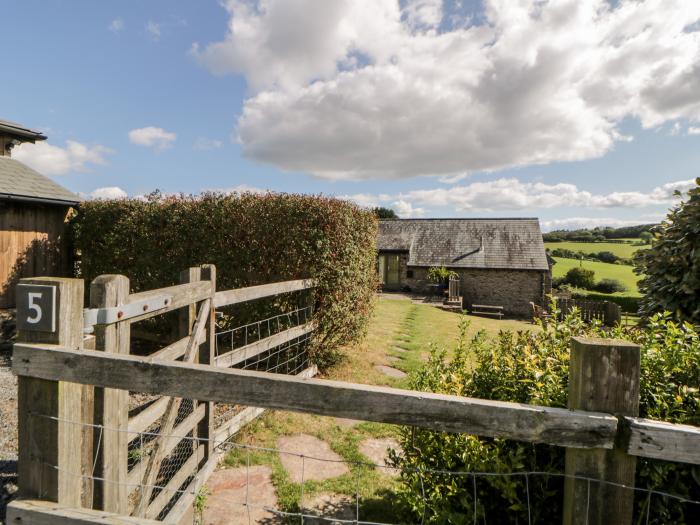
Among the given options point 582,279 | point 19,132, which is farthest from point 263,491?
point 582,279

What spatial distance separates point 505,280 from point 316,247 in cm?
1914

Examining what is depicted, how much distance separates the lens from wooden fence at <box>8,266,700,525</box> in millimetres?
1577

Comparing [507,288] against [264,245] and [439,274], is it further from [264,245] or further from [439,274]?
[264,245]

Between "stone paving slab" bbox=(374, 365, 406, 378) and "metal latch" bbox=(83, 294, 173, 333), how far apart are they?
5582mm

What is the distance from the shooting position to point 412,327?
13.2 meters

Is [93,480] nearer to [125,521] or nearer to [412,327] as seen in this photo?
[125,521]

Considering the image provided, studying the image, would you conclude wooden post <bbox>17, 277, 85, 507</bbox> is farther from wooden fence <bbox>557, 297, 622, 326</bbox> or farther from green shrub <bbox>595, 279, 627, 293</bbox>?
green shrub <bbox>595, 279, 627, 293</bbox>

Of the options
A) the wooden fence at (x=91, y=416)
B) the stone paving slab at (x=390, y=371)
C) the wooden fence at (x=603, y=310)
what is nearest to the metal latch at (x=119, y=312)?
the wooden fence at (x=91, y=416)

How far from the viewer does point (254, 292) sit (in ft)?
16.8

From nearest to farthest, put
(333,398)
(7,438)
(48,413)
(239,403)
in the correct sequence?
(333,398) < (239,403) < (48,413) < (7,438)

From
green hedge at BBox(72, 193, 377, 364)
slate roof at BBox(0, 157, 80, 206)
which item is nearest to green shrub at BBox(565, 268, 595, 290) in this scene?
green hedge at BBox(72, 193, 377, 364)

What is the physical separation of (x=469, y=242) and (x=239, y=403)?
84.4 feet

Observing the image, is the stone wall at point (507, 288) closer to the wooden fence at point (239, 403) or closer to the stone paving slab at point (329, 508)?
the stone paving slab at point (329, 508)

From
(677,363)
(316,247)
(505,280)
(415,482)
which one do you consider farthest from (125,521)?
(505,280)
